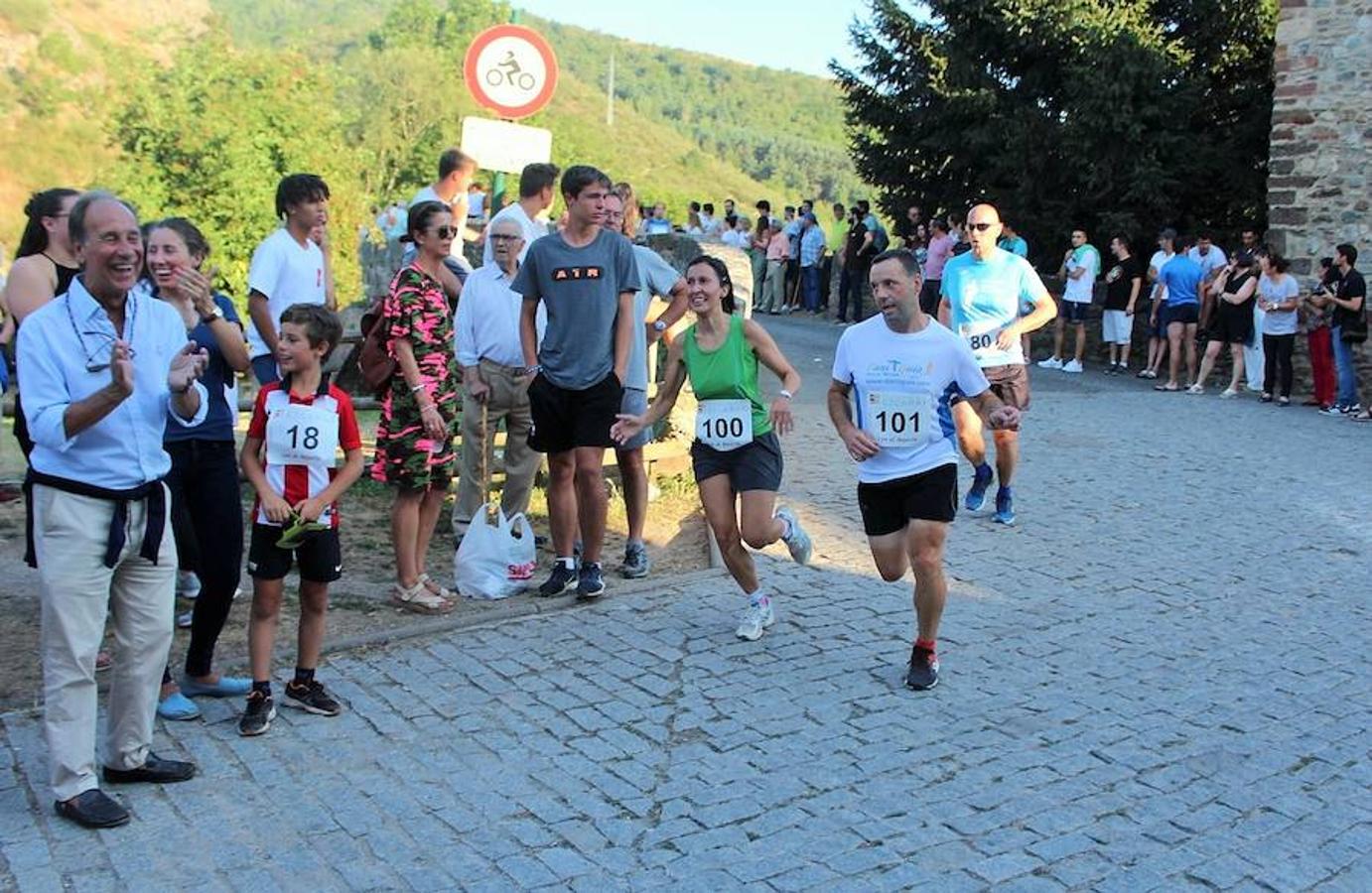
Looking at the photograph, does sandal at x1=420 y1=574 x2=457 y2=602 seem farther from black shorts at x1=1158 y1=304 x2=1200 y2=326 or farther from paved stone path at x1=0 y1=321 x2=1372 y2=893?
black shorts at x1=1158 y1=304 x2=1200 y2=326

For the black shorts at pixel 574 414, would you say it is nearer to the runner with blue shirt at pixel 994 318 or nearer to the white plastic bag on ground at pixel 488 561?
the white plastic bag on ground at pixel 488 561

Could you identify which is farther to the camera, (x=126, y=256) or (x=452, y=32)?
(x=452, y=32)

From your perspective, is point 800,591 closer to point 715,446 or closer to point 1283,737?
point 715,446

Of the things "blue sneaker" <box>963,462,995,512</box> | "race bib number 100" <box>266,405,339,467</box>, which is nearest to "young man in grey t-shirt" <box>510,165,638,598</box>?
"race bib number 100" <box>266,405,339,467</box>

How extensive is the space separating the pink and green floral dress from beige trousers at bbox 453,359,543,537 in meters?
0.84

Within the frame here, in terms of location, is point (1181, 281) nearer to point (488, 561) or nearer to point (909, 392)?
point (909, 392)

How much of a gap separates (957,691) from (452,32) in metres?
89.8

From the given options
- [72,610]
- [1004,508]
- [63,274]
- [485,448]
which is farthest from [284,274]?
[1004,508]

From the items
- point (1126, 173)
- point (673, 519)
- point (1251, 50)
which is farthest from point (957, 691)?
point (1251, 50)

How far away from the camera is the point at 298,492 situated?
512 centimetres

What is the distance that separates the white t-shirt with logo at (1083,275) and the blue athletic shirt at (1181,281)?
1447 millimetres

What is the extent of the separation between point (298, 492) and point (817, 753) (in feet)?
7.17

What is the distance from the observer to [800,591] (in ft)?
23.3

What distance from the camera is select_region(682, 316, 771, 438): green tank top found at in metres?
6.21
